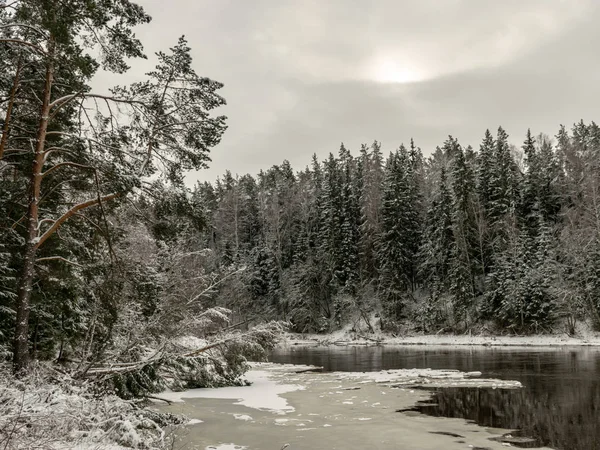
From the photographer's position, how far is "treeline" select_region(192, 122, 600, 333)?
4741 cm

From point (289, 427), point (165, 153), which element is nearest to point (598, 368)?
point (289, 427)

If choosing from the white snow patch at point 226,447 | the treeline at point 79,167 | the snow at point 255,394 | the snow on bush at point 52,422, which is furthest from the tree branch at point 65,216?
the snow at point 255,394

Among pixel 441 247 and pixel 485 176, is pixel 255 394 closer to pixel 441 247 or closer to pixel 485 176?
pixel 441 247

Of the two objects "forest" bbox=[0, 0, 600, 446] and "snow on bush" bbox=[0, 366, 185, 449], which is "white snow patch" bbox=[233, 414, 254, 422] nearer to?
"forest" bbox=[0, 0, 600, 446]

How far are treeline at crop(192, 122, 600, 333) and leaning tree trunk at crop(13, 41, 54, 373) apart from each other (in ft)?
106

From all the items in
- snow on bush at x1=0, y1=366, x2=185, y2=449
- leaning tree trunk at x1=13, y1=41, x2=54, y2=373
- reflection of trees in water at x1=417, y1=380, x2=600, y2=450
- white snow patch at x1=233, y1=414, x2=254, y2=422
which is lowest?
white snow patch at x1=233, y1=414, x2=254, y2=422

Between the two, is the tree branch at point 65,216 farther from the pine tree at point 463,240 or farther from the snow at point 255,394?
the pine tree at point 463,240

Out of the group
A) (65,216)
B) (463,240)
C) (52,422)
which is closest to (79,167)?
(65,216)

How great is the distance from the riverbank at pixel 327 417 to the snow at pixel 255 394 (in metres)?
0.03

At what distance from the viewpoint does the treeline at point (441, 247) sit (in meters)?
47.4

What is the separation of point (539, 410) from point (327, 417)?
612cm

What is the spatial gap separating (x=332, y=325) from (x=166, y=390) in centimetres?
4274

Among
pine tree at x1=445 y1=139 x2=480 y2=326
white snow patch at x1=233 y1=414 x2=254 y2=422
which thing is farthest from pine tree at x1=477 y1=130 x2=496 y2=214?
white snow patch at x1=233 y1=414 x2=254 y2=422

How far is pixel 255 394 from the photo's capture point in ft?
59.4
